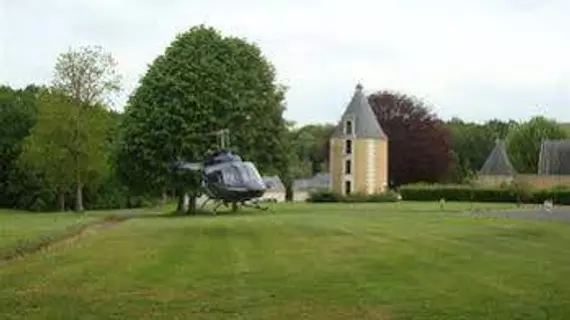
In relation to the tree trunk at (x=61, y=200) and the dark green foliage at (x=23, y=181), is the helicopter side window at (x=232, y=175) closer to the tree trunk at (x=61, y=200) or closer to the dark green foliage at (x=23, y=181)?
the dark green foliage at (x=23, y=181)

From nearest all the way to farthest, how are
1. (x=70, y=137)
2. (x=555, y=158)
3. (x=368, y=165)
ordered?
(x=70, y=137), (x=368, y=165), (x=555, y=158)

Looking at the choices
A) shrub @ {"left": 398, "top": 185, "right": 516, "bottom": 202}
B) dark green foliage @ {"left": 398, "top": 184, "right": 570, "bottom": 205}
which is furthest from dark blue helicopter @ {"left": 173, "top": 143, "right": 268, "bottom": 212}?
shrub @ {"left": 398, "top": 185, "right": 516, "bottom": 202}

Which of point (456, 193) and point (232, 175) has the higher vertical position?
point (232, 175)

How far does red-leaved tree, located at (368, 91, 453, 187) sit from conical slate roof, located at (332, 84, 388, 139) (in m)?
3.01

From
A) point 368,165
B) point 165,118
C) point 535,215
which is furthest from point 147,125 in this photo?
point 368,165

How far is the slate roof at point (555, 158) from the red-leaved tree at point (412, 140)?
1118 cm

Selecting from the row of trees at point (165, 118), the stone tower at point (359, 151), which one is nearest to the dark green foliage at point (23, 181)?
the row of trees at point (165, 118)

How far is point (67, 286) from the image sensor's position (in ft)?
61.5

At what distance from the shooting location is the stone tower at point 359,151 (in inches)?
4083

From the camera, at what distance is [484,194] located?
8331 centimetres

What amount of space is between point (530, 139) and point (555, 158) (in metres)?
15.4

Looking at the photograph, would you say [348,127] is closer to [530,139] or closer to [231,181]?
[530,139]

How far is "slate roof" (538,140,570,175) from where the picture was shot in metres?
110

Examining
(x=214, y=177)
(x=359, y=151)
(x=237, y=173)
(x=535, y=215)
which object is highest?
(x=359, y=151)
